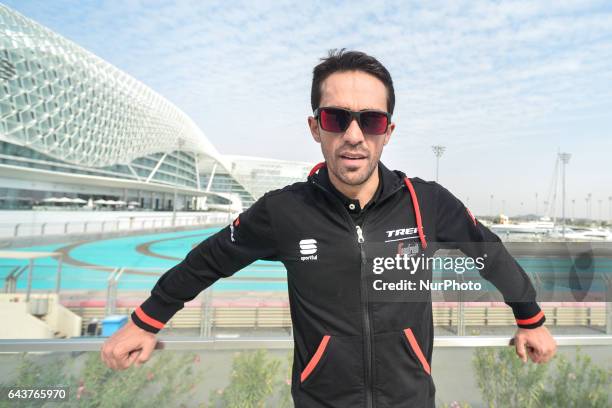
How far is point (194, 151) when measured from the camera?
68688 mm

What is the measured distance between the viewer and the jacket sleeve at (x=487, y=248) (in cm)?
132

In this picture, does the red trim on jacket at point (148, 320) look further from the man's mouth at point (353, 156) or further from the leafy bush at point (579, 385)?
the leafy bush at point (579, 385)

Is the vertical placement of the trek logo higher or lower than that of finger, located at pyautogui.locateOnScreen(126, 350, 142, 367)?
higher

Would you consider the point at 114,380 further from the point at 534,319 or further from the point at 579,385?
the point at 579,385

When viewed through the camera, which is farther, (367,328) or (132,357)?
(132,357)

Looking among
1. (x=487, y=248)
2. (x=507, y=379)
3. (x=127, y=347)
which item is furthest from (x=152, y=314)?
(x=507, y=379)

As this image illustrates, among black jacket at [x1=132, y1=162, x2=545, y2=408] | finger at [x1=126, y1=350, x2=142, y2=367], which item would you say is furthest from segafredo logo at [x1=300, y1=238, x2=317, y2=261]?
finger at [x1=126, y1=350, x2=142, y2=367]

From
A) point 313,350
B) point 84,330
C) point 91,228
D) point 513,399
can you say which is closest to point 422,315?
point 313,350

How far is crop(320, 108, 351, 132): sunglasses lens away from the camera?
1.22 meters

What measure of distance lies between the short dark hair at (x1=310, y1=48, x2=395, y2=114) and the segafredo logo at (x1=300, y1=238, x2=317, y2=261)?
501 mm

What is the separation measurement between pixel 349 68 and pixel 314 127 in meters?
0.25

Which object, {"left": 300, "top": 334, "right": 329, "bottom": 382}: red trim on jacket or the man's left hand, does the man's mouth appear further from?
the man's left hand

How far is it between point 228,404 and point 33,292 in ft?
10.7

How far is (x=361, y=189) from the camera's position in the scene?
1.32 m
